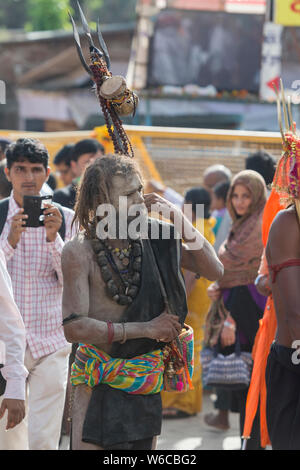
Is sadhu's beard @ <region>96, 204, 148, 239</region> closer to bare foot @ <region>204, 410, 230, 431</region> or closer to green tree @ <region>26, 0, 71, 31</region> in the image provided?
bare foot @ <region>204, 410, 230, 431</region>

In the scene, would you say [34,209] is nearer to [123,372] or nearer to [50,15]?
[123,372]

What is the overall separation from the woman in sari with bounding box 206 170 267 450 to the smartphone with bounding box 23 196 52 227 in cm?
198

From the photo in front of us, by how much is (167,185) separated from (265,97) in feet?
22.0

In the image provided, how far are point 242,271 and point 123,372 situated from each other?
2.96 m

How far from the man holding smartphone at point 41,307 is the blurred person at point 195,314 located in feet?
8.31

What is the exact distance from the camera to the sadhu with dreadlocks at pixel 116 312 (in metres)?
3.69

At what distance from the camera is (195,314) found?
7.79 m

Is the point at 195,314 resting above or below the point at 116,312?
below

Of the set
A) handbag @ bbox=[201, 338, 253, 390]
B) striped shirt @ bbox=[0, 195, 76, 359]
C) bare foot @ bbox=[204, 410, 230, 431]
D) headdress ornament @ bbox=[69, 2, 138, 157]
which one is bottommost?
bare foot @ bbox=[204, 410, 230, 431]

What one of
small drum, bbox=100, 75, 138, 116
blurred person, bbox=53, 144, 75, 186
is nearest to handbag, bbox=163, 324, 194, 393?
small drum, bbox=100, 75, 138, 116

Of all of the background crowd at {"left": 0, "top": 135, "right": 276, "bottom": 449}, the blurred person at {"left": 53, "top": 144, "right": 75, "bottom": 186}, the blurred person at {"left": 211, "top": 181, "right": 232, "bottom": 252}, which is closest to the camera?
the background crowd at {"left": 0, "top": 135, "right": 276, "bottom": 449}

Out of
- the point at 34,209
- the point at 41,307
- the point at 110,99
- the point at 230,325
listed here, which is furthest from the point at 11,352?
the point at 230,325

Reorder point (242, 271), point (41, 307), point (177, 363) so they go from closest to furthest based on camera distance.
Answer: point (177, 363) < point (41, 307) < point (242, 271)

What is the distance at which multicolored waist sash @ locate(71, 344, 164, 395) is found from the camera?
12.2ft
